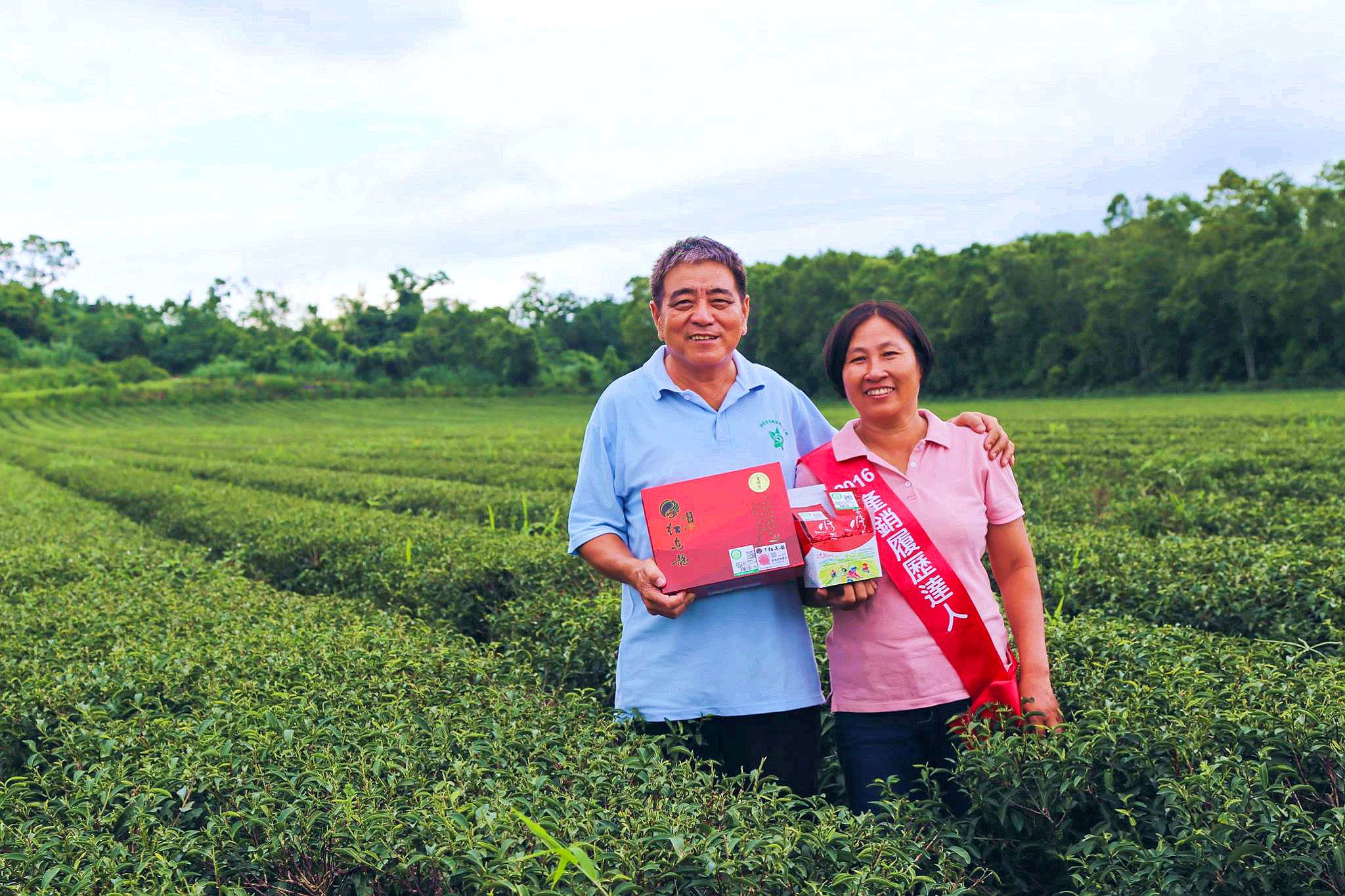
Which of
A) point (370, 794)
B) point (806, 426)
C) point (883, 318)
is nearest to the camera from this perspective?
point (370, 794)

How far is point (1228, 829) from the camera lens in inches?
91.5

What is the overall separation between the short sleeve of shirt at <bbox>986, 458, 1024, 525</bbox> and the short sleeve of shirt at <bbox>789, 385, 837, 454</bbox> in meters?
0.51

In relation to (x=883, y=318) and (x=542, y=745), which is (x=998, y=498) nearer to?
(x=883, y=318)

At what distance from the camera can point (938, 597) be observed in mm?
2809

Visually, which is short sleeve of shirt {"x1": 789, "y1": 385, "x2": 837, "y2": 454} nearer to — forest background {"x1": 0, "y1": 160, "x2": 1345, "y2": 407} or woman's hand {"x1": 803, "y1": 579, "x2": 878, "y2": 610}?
woman's hand {"x1": 803, "y1": 579, "x2": 878, "y2": 610}

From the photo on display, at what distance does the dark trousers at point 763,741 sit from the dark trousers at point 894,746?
12 cm

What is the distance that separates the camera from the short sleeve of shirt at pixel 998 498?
295cm

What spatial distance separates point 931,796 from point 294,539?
6751 millimetres

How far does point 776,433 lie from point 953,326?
208 ft

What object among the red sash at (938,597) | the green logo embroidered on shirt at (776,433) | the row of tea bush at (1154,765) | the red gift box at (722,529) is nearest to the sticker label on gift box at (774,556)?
the red gift box at (722,529)

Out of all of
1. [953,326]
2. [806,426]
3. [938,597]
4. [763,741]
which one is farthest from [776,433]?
[953,326]

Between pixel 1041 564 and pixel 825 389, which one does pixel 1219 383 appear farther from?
pixel 1041 564

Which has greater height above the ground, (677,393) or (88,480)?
(677,393)

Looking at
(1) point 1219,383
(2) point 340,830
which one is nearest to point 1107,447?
(2) point 340,830
